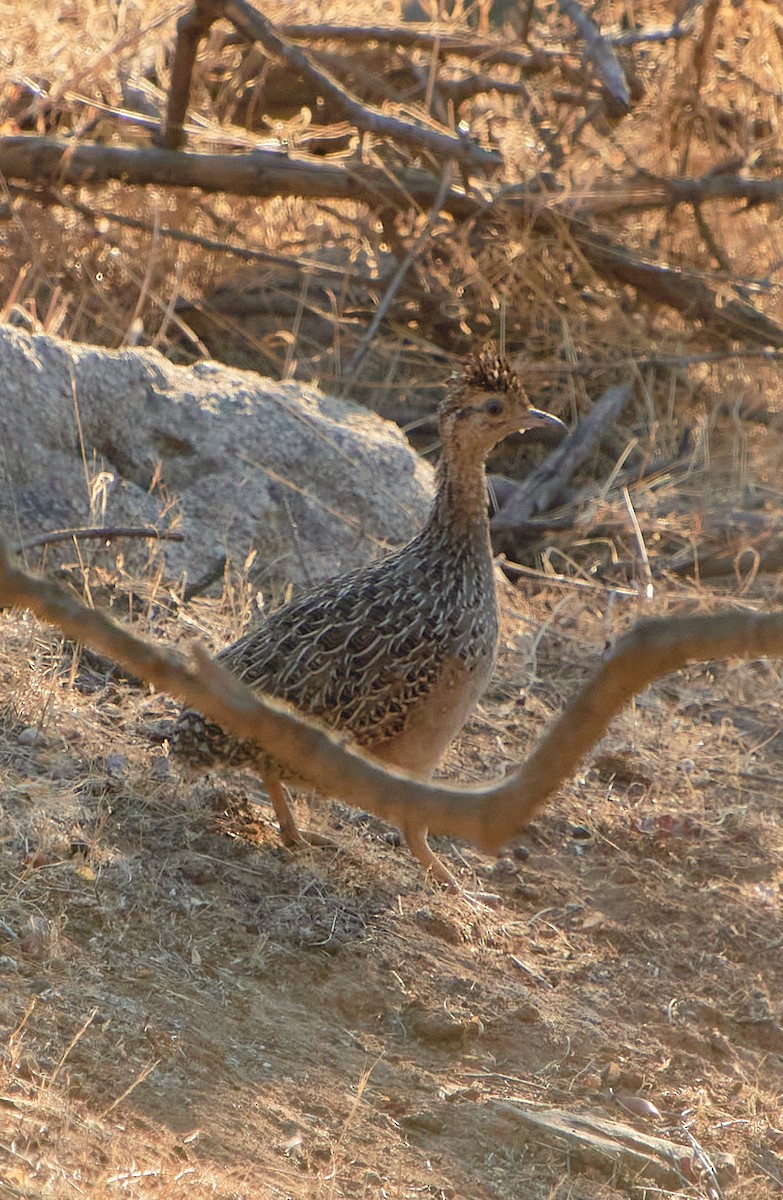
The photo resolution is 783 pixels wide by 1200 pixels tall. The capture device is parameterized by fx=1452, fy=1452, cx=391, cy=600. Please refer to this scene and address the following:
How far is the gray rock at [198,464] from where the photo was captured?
222 inches

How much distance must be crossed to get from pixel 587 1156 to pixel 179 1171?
105cm

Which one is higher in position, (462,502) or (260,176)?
(260,176)

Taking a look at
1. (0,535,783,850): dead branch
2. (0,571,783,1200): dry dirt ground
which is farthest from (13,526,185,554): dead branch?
(0,535,783,850): dead branch

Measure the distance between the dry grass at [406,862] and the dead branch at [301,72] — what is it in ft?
1.23

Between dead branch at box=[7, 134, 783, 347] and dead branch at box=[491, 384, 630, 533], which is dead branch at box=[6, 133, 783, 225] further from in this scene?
dead branch at box=[491, 384, 630, 533]

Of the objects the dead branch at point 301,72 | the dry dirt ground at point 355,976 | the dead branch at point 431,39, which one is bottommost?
the dry dirt ground at point 355,976

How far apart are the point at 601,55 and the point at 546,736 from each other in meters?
7.46

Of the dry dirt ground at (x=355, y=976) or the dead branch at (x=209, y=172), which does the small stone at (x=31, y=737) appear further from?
the dead branch at (x=209, y=172)

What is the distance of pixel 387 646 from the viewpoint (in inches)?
175

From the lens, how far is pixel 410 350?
796 centimetres

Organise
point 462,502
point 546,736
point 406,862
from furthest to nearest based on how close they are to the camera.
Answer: point 462,502
point 406,862
point 546,736

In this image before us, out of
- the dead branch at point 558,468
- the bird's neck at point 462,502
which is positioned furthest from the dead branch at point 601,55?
the bird's neck at point 462,502

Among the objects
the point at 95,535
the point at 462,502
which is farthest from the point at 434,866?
the point at 95,535

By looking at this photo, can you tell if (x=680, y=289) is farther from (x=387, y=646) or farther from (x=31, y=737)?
(x=31, y=737)
